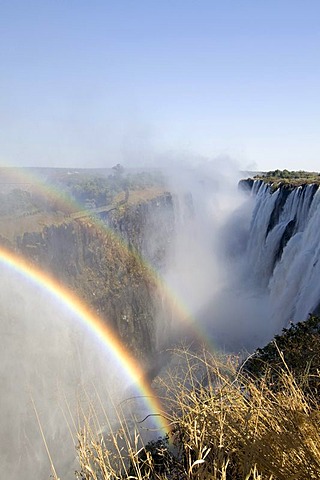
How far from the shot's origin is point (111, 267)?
29875 mm

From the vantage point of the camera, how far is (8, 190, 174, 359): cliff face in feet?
85.4

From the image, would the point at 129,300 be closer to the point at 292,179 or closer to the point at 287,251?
the point at 287,251

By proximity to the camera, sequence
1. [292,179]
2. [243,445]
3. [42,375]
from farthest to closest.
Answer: [292,179]
[42,375]
[243,445]

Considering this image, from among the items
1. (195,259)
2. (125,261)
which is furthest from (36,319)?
(195,259)

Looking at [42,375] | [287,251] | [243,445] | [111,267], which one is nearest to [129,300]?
[111,267]

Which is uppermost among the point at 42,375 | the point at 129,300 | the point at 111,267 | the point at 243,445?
the point at 111,267

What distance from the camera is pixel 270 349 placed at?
7898 mm

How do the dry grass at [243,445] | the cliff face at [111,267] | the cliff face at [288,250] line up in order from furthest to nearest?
the cliff face at [111,267], the cliff face at [288,250], the dry grass at [243,445]

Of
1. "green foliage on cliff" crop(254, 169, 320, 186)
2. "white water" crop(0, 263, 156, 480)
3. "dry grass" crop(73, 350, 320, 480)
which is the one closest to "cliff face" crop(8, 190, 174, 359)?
"white water" crop(0, 263, 156, 480)

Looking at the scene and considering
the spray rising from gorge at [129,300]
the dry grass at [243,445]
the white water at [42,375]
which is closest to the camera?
the dry grass at [243,445]

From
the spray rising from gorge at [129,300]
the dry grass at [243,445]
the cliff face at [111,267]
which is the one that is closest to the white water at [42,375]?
the spray rising from gorge at [129,300]

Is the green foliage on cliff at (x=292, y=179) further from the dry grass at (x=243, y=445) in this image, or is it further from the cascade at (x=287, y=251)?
the dry grass at (x=243, y=445)

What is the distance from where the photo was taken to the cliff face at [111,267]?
85.4 feet

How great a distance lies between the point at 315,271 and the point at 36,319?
1482 centimetres
